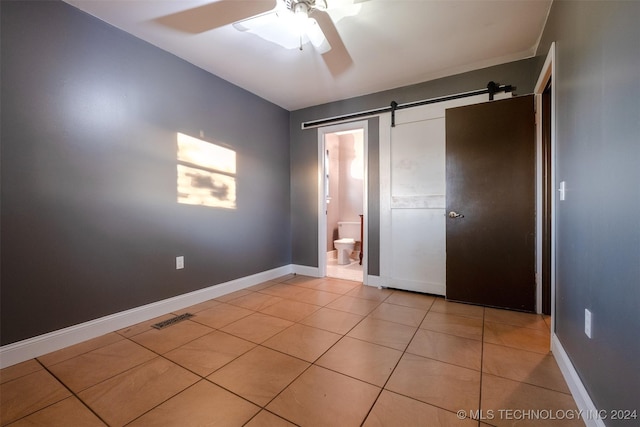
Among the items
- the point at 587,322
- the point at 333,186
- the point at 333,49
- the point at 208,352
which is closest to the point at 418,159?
the point at 333,49

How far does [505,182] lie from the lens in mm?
2512

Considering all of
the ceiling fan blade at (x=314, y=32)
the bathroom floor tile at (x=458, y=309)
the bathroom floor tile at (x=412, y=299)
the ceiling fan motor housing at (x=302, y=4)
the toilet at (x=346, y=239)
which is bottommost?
the bathroom floor tile at (x=412, y=299)

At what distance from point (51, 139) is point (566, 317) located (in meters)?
3.46

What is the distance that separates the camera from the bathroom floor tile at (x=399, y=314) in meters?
2.29

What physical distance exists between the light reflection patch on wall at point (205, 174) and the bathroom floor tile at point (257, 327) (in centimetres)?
128

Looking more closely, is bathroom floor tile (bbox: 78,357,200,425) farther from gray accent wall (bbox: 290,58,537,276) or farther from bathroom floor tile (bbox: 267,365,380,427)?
gray accent wall (bbox: 290,58,537,276)

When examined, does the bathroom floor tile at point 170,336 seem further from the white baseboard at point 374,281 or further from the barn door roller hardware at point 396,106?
the barn door roller hardware at point 396,106

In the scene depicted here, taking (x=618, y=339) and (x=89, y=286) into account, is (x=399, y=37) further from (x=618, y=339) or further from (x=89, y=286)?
(x=89, y=286)

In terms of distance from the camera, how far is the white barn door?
2.91 m

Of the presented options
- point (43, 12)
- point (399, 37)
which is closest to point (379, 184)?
point (399, 37)

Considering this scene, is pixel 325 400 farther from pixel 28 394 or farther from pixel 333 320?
pixel 28 394

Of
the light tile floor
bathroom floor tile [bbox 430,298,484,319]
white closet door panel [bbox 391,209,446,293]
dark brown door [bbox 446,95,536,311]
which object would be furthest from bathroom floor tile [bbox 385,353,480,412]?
white closet door panel [bbox 391,209,446,293]

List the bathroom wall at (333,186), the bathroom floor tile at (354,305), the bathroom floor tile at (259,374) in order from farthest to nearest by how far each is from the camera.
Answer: the bathroom wall at (333,186), the bathroom floor tile at (354,305), the bathroom floor tile at (259,374)

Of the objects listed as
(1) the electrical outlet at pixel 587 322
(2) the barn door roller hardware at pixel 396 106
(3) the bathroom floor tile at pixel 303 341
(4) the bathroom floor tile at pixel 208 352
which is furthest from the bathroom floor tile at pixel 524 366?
(2) the barn door roller hardware at pixel 396 106
